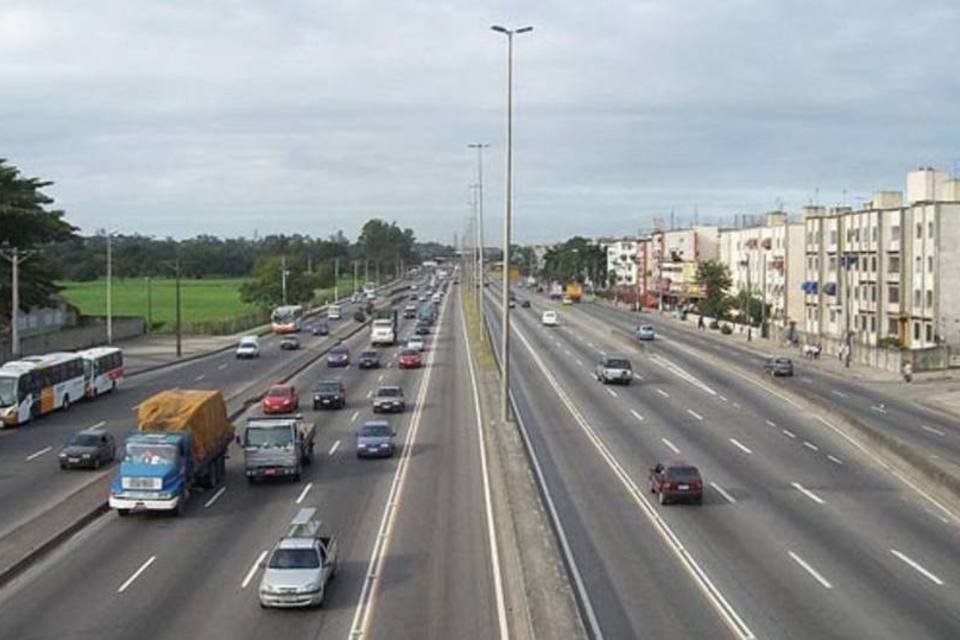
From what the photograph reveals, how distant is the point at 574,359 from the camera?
8700 centimetres

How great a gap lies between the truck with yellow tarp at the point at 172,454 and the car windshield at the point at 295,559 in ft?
28.8

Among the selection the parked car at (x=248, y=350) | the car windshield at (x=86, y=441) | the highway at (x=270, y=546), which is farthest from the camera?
the parked car at (x=248, y=350)

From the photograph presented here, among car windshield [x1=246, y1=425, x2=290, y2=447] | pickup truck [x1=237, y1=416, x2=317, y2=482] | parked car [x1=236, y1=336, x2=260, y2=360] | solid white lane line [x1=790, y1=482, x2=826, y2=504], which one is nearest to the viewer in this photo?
solid white lane line [x1=790, y1=482, x2=826, y2=504]

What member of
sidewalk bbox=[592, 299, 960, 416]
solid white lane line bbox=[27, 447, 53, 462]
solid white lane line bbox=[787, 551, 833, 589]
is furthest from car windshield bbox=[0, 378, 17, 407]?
sidewalk bbox=[592, 299, 960, 416]

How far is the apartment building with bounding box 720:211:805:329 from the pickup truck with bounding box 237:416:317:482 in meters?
86.9

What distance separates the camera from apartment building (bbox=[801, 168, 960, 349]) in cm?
9156

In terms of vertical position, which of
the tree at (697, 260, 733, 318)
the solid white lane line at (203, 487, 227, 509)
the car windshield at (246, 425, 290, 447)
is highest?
the tree at (697, 260, 733, 318)

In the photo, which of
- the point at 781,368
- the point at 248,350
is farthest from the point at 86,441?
the point at 781,368

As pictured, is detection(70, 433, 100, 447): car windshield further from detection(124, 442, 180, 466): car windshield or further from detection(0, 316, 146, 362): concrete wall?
detection(0, 316, 146, 362): concrete wall

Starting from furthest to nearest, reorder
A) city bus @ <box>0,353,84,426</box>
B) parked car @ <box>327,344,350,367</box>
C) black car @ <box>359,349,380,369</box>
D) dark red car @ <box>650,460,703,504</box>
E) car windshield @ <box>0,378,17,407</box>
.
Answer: parked car @ <box>327,344,350,367</box> → black car @ <box>359,349,380,369</box> → city bus @ <box>0,353,84,426</box> → car windshield @ <box>0,378,17,407</box> → dark red car @ <box>650,460,703,504</box>

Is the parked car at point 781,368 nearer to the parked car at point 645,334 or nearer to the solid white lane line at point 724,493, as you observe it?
the parked car at point 645,334

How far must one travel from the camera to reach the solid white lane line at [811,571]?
25578 mm

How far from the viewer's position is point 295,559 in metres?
23.5

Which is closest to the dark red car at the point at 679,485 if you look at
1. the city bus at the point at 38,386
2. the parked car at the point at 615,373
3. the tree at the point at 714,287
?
the city bus at the point at 38,386
